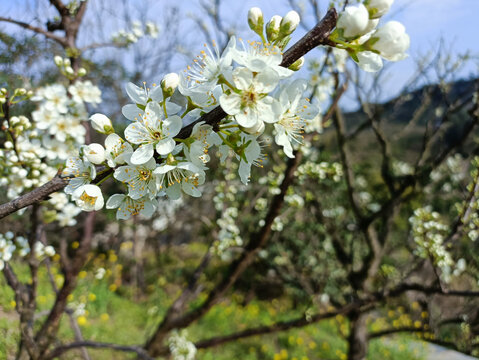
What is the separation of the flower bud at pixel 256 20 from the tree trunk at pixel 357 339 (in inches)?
144

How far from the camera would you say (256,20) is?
895 millimetres

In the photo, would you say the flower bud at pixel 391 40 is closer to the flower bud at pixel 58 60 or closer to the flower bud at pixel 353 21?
the flower bud at pixel 353 21

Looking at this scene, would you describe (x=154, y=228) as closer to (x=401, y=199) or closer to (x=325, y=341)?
(x=325, y=341)

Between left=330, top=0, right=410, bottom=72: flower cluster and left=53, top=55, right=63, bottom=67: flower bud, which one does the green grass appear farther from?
left=330, top=0, right=410, bottom=72: flower cluster

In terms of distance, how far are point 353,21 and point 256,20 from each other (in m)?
0.30

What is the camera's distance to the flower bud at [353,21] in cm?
69

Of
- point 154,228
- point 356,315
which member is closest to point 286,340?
point 356,315

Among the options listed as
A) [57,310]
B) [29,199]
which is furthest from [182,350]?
[29,199]

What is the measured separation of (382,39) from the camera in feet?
2.38

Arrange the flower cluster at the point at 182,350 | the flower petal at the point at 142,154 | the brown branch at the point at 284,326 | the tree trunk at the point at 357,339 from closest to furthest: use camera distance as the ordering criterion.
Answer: the flower petal at the point at 142,154 → the brown branch at the point at 284,326 → the flower cluster at the point at 182,350 → the tree trunk at the point at 357,339

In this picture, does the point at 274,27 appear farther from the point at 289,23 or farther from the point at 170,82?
the point at 170,82

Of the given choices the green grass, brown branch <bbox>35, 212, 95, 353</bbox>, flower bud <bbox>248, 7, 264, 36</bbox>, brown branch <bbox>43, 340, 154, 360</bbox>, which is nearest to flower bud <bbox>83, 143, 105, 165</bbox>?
flower bud <bbox>248, 7, 264, 36</bbox>

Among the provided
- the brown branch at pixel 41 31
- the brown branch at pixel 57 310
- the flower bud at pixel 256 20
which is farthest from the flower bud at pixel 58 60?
the flower bud at pixel 256 20

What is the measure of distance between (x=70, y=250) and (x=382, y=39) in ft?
26.0
